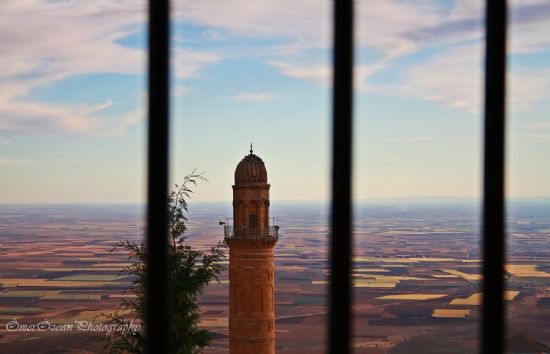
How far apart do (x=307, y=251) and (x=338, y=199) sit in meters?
98.2

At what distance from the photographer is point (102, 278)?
2931 inches

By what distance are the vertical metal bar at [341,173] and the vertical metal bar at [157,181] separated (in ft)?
1.06

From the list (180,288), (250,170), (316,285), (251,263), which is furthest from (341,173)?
(316,285)

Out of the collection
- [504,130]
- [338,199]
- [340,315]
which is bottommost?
[340,315]

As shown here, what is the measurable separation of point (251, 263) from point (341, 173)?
60.1 feet

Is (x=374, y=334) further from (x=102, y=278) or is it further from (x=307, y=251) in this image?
(x=307, y=251)

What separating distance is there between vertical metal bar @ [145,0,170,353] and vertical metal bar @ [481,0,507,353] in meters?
0.64

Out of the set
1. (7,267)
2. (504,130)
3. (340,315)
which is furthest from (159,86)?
(7,267)

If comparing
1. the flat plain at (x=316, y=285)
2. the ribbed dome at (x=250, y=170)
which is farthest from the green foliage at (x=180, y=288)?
the flat plain at (x=316, y=285)

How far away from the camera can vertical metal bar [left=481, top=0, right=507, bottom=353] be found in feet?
5.31

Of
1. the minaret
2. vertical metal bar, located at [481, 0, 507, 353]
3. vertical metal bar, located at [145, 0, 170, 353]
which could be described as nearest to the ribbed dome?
the minaret

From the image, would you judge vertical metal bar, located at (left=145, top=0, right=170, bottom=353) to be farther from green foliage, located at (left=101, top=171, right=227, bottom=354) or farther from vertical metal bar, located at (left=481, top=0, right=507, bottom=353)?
green foliage, located at (left=101, top=171, right=227, bottom=354)

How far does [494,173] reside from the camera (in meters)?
1.64

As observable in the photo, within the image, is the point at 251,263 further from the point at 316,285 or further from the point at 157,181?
the point at 316,285
